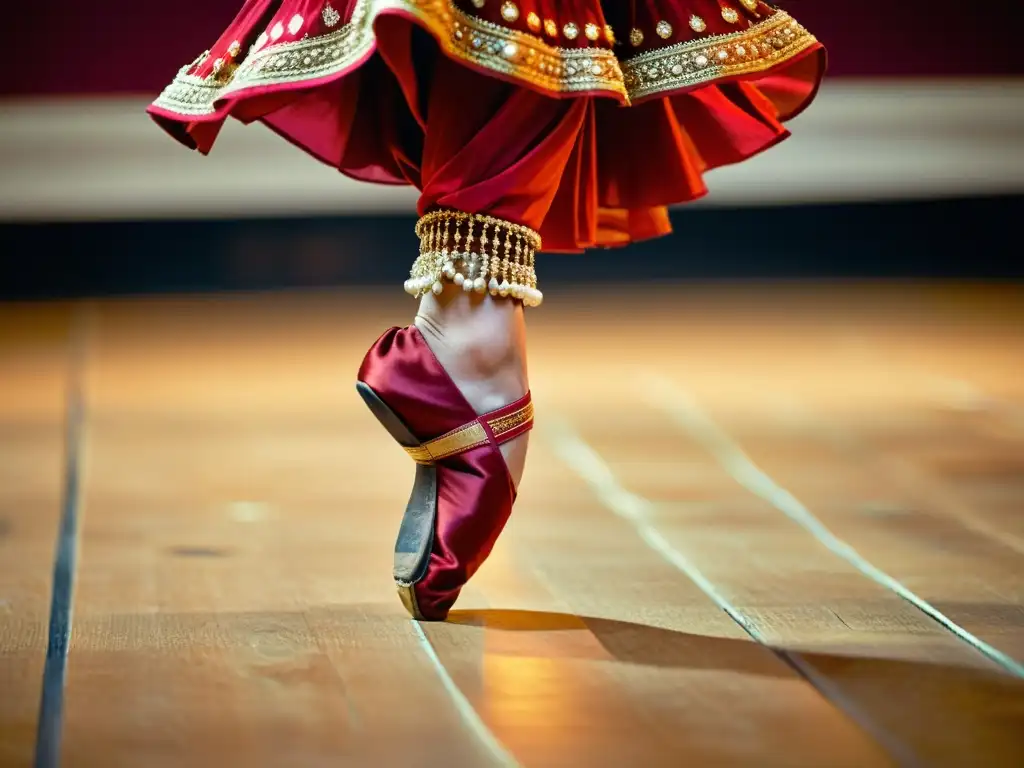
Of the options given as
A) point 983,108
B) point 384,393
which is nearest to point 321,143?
point 384,393

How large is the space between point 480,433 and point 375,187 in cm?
202

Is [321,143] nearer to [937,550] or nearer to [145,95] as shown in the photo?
[937,550]

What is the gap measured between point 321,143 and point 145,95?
194 cm

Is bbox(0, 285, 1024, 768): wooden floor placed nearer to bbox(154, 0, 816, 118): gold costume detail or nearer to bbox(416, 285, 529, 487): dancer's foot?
bbox(416, 285, 529, 487): dancer's foot

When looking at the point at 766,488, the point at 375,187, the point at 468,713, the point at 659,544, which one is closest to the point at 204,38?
the point at 375,187

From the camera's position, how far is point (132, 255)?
293 centimetres

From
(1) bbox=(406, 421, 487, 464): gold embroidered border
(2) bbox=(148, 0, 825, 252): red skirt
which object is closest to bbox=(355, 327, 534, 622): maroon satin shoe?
(1) bbox=(406, 421, 487, 464): gold embroidered border

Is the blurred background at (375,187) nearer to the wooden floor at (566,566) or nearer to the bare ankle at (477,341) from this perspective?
the wooden floor at (566,566)

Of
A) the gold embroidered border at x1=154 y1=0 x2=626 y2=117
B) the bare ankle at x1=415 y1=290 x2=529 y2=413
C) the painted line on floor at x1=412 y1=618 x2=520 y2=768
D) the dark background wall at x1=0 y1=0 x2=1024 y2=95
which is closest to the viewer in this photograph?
the painted line on floor at x1=412 y1=618 x2=520 y2=768

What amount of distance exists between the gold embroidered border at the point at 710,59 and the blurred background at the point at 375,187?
6.31 feet

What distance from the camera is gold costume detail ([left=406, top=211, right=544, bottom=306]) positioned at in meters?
0.94

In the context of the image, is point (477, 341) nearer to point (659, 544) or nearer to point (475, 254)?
point (475, 254)

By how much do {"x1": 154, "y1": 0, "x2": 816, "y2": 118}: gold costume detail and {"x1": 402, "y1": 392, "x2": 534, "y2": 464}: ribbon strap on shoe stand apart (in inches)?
8.5

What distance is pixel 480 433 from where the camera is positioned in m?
0.97
